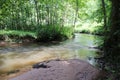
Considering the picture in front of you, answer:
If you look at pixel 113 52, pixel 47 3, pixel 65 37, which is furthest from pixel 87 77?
pixel 47 3

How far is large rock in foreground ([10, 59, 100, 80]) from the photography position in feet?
18.8

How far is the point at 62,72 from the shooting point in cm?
611

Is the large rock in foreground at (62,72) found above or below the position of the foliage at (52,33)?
below

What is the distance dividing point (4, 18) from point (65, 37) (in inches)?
308

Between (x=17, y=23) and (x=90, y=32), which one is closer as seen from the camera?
(x=17, y=23)

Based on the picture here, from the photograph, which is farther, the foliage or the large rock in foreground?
the foliage

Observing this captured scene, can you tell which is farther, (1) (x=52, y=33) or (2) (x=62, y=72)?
(1) (x=52, y=33)

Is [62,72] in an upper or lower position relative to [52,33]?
lower

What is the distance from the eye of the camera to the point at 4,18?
2211 centimetres

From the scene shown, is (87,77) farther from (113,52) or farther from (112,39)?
(112,39)

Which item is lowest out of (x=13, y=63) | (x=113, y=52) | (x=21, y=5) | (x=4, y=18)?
(x=13, y=63)

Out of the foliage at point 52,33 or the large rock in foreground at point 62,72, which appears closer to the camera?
the large rock in foreground at point 62,72

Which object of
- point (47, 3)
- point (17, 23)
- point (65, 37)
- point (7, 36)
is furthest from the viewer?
point (17, 23)

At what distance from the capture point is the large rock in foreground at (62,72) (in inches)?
225
